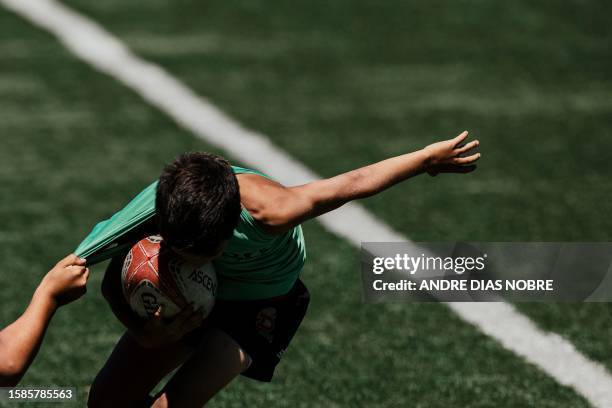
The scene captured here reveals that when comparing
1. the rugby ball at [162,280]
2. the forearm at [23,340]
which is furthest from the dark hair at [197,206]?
the forearm at [23,340]

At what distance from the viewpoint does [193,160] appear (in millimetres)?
4359

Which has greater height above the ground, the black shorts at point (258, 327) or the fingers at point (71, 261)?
the fingers at point (71, 261)

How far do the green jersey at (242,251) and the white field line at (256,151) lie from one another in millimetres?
1818

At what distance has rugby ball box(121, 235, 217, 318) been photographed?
4.57 meters

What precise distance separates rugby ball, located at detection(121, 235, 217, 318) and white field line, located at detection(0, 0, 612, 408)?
2.29m

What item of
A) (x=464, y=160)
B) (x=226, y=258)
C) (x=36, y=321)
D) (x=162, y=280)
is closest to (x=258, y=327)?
(x=226, y=258)

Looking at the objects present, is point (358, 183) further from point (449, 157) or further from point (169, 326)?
point (169, 326)

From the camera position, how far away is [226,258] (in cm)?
474

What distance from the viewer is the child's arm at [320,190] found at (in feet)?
14.4

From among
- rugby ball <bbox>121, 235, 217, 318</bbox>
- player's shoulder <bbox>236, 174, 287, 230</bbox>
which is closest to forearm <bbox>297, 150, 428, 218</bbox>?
player's shoulder <bbox>236, 174, 287, 230</bbox>

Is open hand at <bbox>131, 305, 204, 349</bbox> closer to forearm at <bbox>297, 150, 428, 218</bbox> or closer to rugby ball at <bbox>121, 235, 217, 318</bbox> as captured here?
rugby ball at <bbox>121, 235, 217, 318</bbox>

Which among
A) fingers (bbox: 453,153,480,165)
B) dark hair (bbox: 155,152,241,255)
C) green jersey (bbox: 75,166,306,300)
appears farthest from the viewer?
fingers (bbox: 453,153,480,165)

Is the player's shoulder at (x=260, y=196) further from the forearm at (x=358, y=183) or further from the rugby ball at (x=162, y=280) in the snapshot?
the rugby ball at (x=162, y=280)

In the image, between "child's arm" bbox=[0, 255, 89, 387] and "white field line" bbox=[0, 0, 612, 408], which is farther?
"white field line" bbox=[0, 0, 612, 408]
